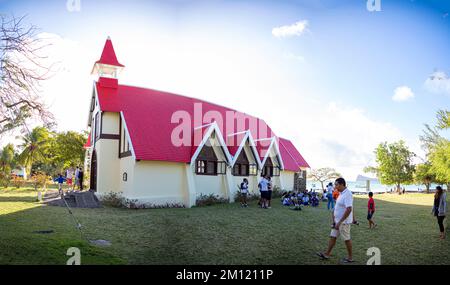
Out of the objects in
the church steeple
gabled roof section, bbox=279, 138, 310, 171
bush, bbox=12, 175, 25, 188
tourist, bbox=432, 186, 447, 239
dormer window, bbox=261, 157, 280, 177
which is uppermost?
the church steeple

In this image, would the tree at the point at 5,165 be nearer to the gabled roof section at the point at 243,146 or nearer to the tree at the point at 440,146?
the gabled roof section at the point at 243,146

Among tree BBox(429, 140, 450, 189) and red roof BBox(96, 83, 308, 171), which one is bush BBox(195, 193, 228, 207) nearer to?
red roof BBox(96, 83, 308, 171)

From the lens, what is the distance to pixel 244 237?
11.6 m

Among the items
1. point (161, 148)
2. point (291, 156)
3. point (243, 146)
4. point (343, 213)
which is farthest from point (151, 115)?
point (343, 213)

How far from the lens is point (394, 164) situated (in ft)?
133

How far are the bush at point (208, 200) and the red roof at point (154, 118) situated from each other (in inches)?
108

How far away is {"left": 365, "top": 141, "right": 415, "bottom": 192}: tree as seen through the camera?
38.7m

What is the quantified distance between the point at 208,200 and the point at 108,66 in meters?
12.8

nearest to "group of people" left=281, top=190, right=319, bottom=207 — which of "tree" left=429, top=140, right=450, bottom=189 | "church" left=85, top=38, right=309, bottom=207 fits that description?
"church" left=85, top=38, right=309, bottom=207

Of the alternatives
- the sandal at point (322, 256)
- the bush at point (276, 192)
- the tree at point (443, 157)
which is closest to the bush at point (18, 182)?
the bush at point (276, 192)

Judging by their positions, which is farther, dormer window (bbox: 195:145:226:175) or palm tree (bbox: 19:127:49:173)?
dormer window (bbox: 195:145:226:175)

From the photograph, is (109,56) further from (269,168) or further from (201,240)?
(201,240)

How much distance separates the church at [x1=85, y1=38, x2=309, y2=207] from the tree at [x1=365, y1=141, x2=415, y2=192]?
16.8 meters
